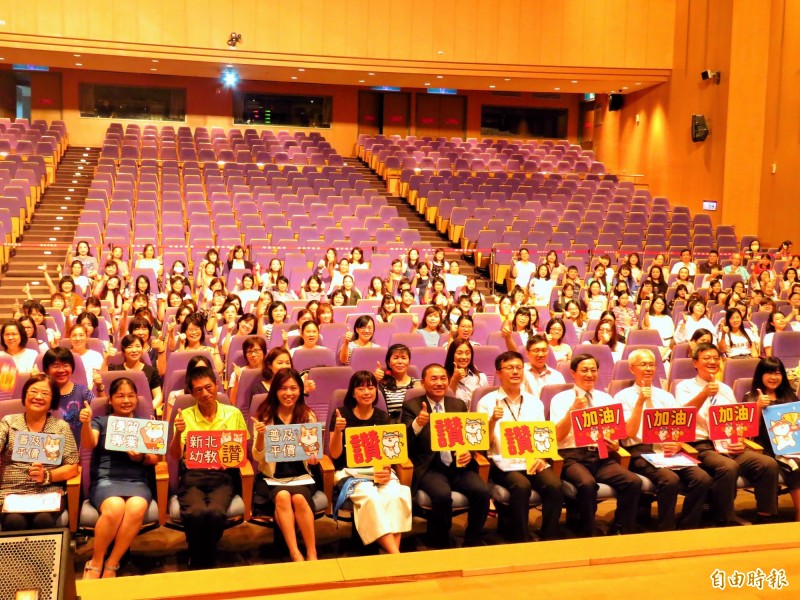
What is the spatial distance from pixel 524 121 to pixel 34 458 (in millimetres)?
14336

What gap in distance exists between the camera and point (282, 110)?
15.2 metres

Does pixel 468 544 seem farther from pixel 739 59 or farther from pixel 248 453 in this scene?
pixel 739 59

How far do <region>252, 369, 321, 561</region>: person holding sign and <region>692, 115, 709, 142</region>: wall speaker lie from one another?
10.1 meters

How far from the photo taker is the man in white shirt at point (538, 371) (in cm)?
415

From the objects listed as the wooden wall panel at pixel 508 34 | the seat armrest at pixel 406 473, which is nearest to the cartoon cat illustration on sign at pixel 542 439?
the seat armrest at pixel 406 473

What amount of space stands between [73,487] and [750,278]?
24.2ft

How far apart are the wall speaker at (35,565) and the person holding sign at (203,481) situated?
124 centimetres

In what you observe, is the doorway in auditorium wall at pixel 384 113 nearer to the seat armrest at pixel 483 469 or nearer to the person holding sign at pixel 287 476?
the person holding sign at pixel 287 476

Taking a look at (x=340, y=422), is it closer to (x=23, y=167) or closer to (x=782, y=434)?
(x=782, y=434)

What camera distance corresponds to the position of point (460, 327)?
531cm

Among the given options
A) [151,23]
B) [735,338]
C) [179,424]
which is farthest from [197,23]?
[179,424]

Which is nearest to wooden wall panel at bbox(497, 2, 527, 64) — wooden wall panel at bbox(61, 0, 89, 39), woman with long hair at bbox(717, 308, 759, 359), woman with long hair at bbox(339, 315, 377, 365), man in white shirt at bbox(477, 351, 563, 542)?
wooden wall panel at bbox(61, 0, 89, 39)

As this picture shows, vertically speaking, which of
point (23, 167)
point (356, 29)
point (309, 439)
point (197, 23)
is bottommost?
point (309, 439)

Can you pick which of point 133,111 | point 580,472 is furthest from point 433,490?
point 133,111
